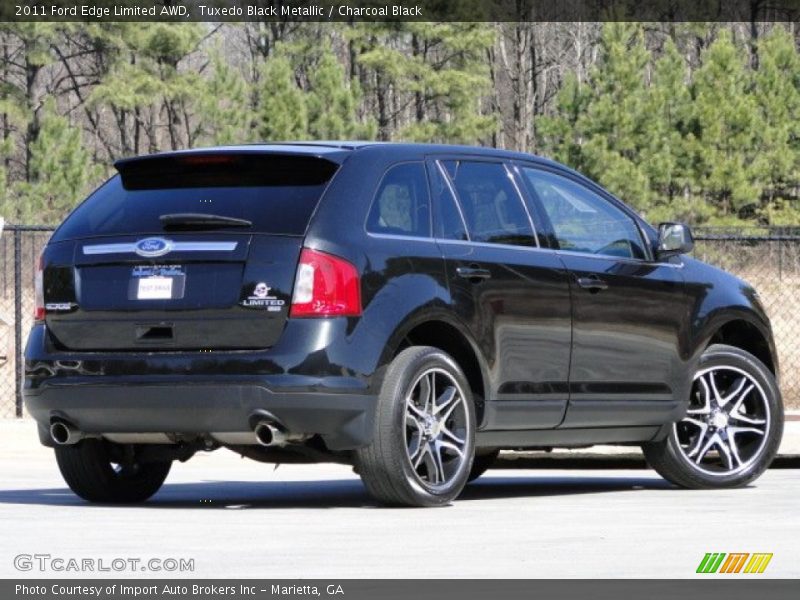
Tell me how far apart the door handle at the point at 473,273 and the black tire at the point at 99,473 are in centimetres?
202

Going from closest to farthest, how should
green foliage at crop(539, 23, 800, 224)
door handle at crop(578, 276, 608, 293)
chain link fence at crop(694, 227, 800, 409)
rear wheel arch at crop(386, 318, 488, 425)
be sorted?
rear wheel arch at crop(386, 318, 488, 425) → door handle at crop(578, 276, 608, 293) → chain link fence at crop(694, 227, 800, 409) → green foliage at crop(539, 23, 800, 224)

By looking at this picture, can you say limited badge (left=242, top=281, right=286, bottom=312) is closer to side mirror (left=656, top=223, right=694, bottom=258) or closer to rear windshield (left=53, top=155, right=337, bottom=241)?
rear windshield (left=53, top=155, right=337, bottom=241)

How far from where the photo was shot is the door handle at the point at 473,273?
9.85 metres

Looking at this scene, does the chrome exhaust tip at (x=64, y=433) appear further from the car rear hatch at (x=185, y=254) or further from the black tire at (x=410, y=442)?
the black tire at (x=410, y=442)

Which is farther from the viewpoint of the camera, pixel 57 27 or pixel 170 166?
pixel 57 27

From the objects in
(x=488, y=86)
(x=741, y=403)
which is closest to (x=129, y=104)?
(x=488, y=86)

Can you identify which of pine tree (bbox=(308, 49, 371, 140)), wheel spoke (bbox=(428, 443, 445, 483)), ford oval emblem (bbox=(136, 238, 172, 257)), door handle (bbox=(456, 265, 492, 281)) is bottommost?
pine tree (bbox=(308, 49, 371, 140))

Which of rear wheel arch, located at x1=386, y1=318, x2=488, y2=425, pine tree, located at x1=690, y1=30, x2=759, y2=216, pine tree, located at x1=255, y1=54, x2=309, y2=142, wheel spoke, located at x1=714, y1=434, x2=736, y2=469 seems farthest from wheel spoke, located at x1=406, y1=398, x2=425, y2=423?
pine tree, located at x1=690, y1=30, x2=759, y2=216

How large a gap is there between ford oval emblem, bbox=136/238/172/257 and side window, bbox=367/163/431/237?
3.25 feet

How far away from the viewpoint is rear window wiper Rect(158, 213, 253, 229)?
947cm

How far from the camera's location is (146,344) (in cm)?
946

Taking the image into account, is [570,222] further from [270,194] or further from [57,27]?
[57,27]

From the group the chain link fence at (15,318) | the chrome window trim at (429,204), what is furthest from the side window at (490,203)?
the chain link fence at (15,318)
